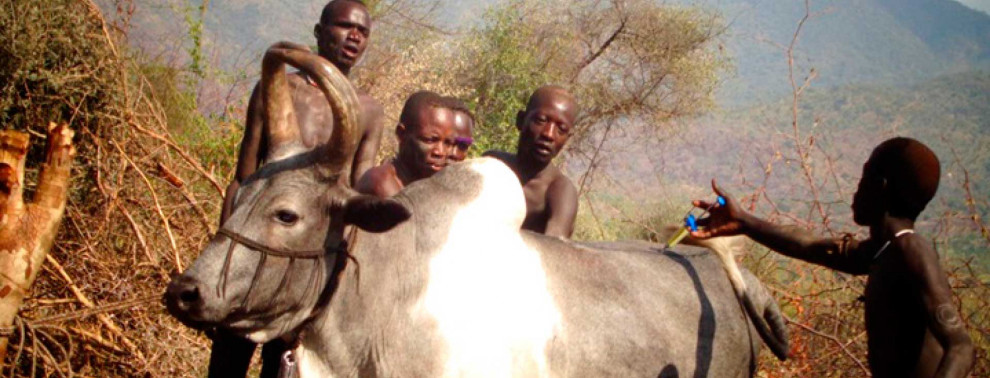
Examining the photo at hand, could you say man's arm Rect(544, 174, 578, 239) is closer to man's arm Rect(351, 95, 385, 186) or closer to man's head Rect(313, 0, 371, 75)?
man's arm Rect(351, 95, 385, 186)

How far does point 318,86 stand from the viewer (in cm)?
298

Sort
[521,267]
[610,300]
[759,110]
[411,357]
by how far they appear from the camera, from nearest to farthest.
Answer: [411,357]
[521,267]
[610,300]
[759,110]

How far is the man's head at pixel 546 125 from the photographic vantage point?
4.84m

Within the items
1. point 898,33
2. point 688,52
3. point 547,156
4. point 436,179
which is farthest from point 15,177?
point 898,33

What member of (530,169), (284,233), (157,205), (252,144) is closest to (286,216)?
(284,233)

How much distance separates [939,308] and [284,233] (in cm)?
230

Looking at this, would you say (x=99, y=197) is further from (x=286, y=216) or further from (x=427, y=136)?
(x=286, y=216)

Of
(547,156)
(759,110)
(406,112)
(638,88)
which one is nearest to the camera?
(406,112)

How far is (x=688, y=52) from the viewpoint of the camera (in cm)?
2175

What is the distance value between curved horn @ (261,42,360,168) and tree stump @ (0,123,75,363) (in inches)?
55.4

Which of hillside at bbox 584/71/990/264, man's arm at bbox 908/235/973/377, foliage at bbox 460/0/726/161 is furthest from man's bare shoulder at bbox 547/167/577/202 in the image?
hillside at bbox 584/71/990/264

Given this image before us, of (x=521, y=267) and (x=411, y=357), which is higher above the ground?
(x=521, y=267)

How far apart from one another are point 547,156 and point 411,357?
203 centimetres

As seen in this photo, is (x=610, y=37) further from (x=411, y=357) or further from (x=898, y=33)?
(x=898, y=33)
